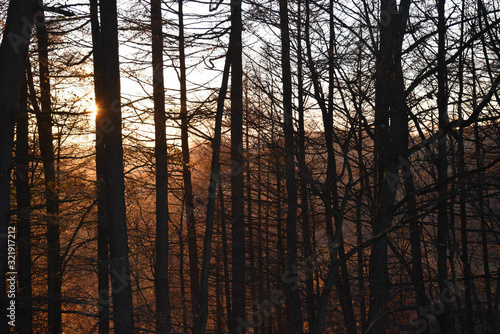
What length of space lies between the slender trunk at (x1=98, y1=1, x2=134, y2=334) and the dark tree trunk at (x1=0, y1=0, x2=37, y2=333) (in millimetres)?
1783

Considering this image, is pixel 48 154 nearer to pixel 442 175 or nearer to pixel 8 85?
pixel 8 85

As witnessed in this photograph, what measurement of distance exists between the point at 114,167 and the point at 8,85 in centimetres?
222

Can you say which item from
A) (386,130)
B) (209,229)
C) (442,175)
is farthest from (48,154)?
(442,175)

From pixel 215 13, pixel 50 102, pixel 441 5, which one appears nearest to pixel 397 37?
pixel 441 5

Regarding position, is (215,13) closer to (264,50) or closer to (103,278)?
(264,50)

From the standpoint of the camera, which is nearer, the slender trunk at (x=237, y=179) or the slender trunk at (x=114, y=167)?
the slender trunk at (x=114, y=167)

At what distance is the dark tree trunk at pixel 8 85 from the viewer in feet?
16.4

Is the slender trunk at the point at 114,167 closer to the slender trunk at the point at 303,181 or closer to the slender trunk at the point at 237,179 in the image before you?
the slender trunk at the point at 303,181

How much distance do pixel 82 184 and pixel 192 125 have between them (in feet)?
11.4

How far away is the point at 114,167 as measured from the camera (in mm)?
6934

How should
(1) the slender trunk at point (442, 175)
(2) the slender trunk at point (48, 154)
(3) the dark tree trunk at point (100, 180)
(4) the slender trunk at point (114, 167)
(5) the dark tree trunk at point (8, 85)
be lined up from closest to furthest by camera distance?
(5) the dark tree trunk at point (8, 85) < (1) the slender trunk at point (442, 175) < (4) the slender trunk at point (114, 167) < (3) the dark tree trunk at point (100, 180) < (2) the slender trunk at point (48, 154)

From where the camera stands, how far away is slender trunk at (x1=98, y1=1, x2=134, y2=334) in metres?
6.88

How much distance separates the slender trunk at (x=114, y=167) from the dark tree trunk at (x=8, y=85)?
178cm

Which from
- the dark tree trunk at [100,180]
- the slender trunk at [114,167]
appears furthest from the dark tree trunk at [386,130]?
the dark tree trunk at [100,180]
